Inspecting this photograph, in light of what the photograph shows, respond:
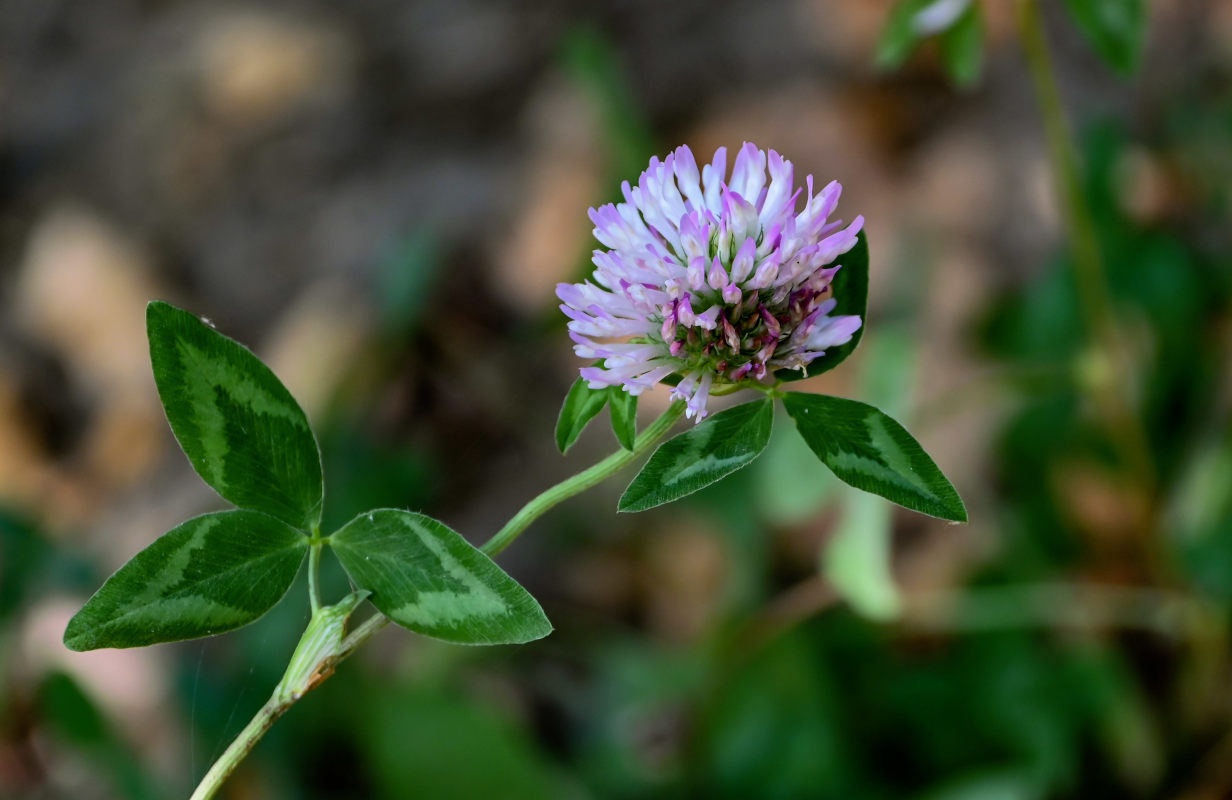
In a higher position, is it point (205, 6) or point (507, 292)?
point (205, 6)

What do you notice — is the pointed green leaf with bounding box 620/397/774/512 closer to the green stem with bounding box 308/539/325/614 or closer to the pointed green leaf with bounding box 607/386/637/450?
the pointed green leaf with bounding box 607/386/637/450

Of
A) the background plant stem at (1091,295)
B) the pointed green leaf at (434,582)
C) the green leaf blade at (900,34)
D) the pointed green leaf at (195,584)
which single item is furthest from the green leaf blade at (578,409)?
the background plant stem at (1091,295)

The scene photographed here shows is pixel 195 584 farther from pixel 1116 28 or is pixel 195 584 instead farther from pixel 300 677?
pixel 1116 28

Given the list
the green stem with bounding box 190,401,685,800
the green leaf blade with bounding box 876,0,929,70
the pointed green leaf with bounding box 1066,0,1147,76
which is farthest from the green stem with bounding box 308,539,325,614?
the pointed green leaf with bounding box 1066,0,1147,76

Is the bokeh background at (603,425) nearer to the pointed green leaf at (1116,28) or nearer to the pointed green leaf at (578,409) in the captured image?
the pointed green leaf at (1116,28)

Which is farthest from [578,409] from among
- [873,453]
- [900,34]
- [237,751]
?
[900,34]

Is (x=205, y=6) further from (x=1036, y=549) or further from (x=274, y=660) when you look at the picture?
(x=1036, y=549)

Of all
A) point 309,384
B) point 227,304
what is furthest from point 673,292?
point 227,304
